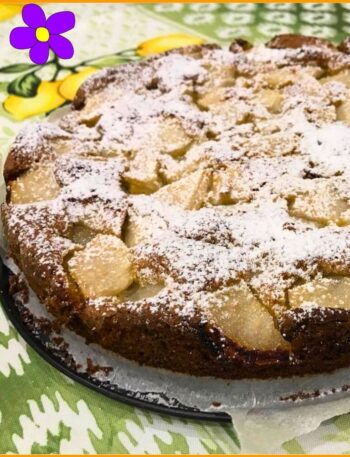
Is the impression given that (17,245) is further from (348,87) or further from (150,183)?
(348,87)

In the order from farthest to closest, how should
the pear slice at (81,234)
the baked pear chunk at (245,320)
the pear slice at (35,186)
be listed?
the pear slice at (35,186) → the pear slice at (81,234) → the baked pear chunk at (245,320)

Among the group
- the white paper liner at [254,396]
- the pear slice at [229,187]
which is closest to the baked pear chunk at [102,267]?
the white paper liner at [254,396]

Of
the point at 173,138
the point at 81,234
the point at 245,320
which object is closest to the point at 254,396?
the point at 245,320

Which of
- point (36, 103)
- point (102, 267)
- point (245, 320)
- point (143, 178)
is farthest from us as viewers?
point (36, 103)

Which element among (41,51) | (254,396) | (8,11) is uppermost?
(41,51)

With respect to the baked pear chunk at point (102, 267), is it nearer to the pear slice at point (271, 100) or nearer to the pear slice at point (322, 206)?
the pear slice at point (322, 206)

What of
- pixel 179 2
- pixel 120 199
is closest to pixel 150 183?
pixel 120 199

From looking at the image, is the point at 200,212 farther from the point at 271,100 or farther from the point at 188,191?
the point at 271,100
